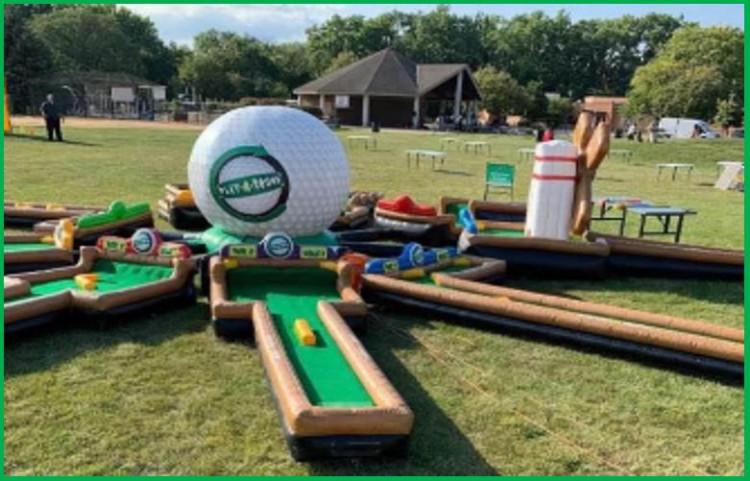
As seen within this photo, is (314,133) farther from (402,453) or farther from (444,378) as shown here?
(402,453)

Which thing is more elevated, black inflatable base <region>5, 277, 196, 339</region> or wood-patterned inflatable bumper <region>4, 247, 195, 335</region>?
wood-patterned inflatable bumper <region>4, 247, 195, 335</region>

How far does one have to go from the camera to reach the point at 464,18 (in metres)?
94.5

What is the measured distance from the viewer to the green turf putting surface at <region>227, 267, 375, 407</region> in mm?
4622

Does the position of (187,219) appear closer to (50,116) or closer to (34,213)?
(34,213)

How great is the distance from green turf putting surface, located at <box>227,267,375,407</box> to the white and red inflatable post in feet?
10.5

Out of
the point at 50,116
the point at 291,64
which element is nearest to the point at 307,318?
the point at 50,116

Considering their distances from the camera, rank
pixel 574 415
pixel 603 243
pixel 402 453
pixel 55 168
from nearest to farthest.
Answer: pixel 402 453, pixel 574 415, pixel 603 243, pixel 55 168

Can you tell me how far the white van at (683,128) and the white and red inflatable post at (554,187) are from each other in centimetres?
4646

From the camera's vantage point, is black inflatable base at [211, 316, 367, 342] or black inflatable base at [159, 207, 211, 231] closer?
black inflatable base at [211, 316, 367, 342]

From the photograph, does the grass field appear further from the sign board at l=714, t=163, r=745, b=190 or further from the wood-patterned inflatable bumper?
the sign board at l=714, t=163, r=745, b=190

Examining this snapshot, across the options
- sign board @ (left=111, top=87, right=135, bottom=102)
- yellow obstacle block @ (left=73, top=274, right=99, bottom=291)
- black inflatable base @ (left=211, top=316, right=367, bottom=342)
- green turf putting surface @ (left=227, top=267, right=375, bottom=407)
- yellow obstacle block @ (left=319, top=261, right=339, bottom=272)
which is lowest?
black inflatable base @ (left=211, top=316, right=367, bottom=342)

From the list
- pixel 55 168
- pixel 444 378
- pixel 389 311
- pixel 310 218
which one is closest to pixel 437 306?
pixel 389 311

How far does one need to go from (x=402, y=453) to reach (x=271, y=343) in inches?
54.8

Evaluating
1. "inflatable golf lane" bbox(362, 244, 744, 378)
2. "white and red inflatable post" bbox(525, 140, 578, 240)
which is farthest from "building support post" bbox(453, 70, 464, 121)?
"inflatable golf lane" bbox(362, 244, 744, 378)
